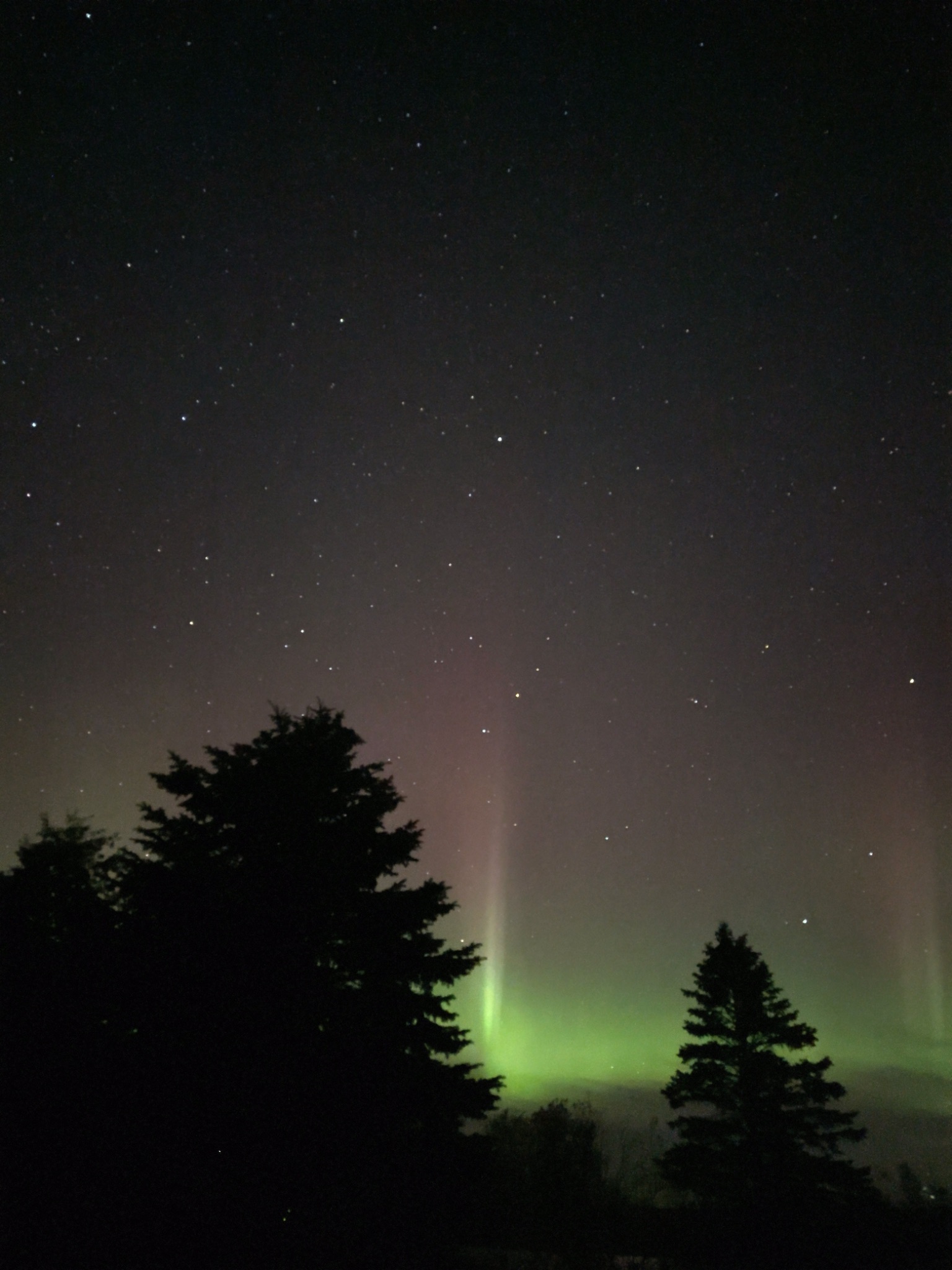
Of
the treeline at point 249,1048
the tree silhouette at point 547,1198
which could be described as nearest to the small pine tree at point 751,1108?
the tree silhouette at point 547,1198

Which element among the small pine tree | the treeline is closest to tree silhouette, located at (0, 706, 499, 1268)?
the treeline

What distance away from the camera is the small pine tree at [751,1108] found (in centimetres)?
1747

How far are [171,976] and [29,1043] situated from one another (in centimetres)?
182

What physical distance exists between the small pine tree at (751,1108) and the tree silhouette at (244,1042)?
12472 millimetres

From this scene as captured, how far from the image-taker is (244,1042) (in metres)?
8.48

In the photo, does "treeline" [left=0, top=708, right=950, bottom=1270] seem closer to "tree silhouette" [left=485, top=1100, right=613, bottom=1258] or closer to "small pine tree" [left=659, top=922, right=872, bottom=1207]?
"tree silhouette" [left=485, top=1100, right=613, bottom=1258]

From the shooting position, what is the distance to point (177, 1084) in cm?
809

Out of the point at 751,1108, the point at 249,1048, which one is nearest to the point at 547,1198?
the point at 751,1108

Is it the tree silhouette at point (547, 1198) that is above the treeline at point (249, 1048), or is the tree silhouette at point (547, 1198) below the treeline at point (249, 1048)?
below

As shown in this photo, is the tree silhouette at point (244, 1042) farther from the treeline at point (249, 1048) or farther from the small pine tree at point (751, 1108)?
the small pine tree at point (751, 1108)

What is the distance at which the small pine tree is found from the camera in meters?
17.5

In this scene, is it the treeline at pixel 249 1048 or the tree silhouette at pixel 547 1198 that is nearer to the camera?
the treeline at pixel 249 1048

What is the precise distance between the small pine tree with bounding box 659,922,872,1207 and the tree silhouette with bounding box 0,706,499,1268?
12.5 meters

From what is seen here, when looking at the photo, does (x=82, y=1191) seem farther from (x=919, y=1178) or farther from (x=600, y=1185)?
(x=919, y=1178)
